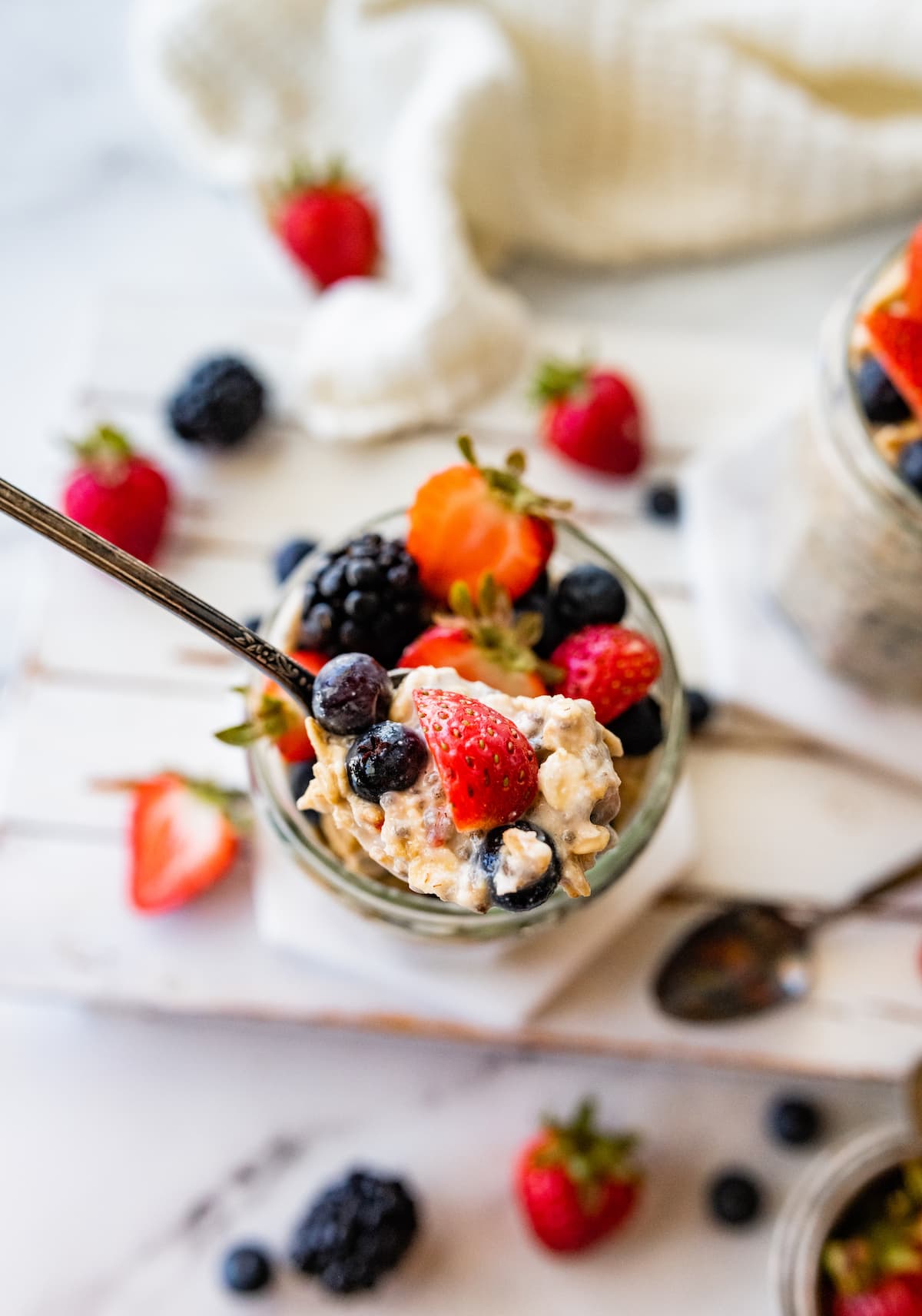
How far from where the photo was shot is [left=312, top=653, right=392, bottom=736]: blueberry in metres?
0.95

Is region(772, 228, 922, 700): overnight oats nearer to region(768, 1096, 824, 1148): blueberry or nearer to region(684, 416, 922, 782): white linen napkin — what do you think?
region(684, 416, 922, 782): white linen napkin

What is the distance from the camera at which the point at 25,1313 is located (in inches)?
57.4

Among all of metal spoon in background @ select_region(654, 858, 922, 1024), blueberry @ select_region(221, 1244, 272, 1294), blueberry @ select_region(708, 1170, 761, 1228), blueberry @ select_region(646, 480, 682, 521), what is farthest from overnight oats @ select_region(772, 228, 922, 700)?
blueberry @ select_region(221, 1244, 272, 1294)

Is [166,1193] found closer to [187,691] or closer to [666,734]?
[187,691]

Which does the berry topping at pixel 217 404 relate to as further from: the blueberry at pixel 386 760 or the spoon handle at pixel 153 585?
the blueberry at pixel 386 760

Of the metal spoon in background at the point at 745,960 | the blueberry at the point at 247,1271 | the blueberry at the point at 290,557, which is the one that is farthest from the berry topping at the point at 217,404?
the blueberry at the point at 247,1271

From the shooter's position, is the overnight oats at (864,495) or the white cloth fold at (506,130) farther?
the white cloth fold at (506,130)

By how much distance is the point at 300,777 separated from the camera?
3.71ft

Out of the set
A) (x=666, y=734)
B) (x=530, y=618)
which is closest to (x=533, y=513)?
(x=530, y=618)

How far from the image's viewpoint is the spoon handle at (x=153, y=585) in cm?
84

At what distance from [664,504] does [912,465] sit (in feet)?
1.37

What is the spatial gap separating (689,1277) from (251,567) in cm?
102

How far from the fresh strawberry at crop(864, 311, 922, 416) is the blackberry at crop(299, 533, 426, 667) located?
0.54 meters

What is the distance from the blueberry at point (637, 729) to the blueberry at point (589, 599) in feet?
0.29
